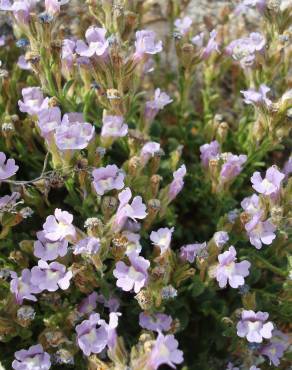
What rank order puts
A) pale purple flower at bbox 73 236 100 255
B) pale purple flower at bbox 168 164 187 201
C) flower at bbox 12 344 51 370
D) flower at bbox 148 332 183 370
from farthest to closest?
pale purple flower at bbox 168 164 187 201
flower at bbox 12 344 51 370
pale purple flower at bbox 73 236 100 255
flower at bbox 148 332 183 370

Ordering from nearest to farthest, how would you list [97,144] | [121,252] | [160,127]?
[121,252] → [97,144] → [160,127]

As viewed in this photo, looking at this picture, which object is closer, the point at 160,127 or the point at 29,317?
the point at 29,317

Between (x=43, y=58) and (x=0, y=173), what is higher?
(x=43, y=58)

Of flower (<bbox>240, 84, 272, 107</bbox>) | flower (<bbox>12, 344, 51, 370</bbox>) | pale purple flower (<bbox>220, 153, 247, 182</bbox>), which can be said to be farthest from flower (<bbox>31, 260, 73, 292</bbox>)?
flower (<bbox>240, 84, 272, 107</bbox>)

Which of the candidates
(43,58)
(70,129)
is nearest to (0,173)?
(70,129)

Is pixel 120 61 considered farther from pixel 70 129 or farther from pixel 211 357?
pixel 211 357

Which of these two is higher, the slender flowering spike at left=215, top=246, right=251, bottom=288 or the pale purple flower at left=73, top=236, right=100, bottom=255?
the pale purple flower at left=73, top=236, right=100, bottom=255

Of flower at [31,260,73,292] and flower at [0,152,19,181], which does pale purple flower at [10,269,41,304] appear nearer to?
flower at [31,260,73,292]
